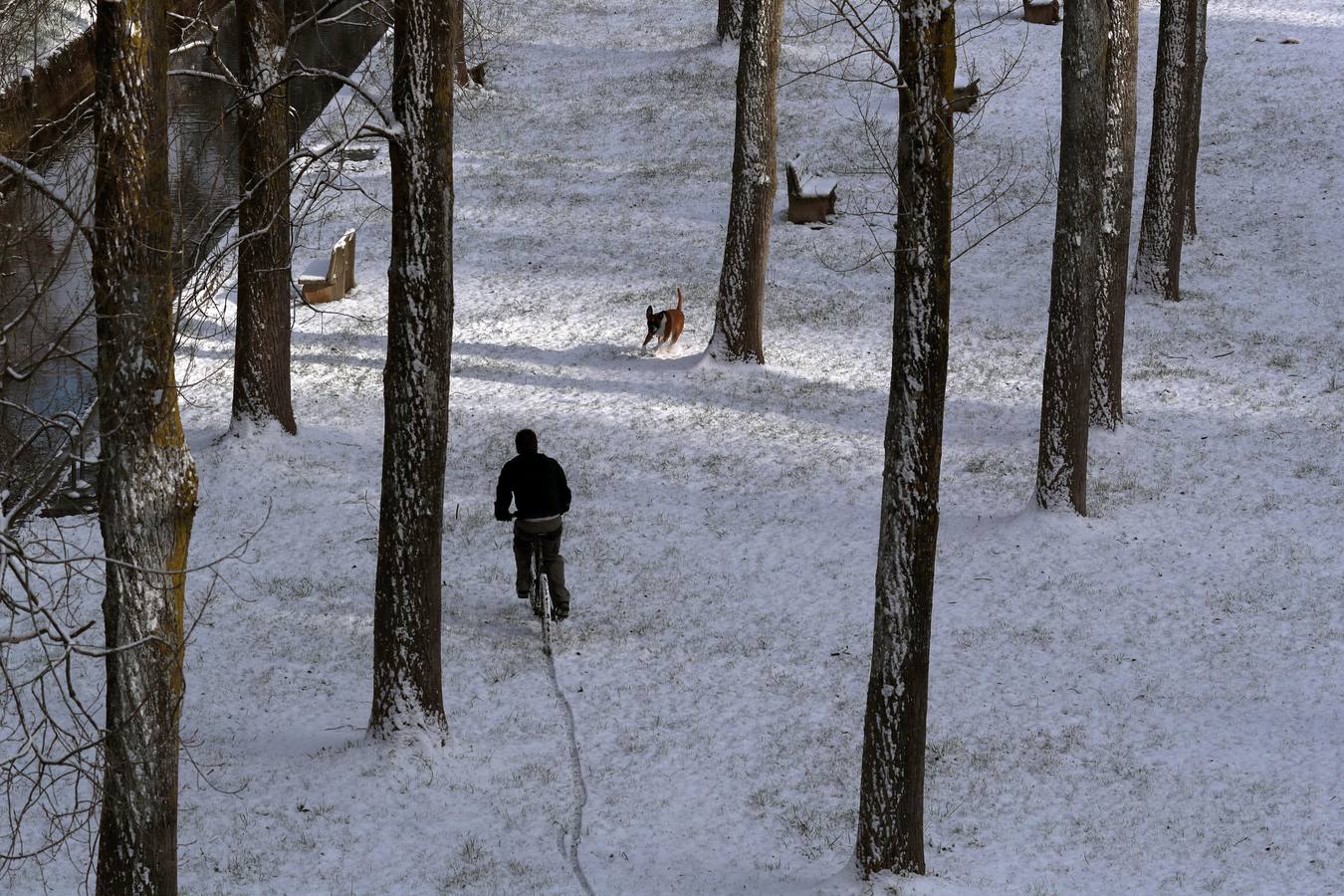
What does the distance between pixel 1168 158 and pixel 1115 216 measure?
16.6 ft

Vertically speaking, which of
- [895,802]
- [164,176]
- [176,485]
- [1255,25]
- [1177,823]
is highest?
[1255,25]

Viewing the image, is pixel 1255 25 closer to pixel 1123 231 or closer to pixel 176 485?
pixel 1123 231

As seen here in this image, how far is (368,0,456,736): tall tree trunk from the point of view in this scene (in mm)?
9523

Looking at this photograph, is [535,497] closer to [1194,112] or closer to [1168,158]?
[1168,158]

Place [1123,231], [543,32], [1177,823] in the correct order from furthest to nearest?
[543,32] < [1123,231] < [1177,823]

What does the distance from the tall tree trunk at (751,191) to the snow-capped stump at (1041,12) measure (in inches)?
658

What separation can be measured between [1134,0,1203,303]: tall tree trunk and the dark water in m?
10.9

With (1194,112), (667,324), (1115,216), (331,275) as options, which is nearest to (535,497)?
(667,324)

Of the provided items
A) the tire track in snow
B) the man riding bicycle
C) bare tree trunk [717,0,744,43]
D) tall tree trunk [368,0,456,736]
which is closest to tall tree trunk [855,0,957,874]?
the tire track in snow

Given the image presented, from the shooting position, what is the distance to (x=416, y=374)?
987cm

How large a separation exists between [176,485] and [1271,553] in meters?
10.6

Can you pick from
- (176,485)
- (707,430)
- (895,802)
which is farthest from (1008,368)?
(176,485)

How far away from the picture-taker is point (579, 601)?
12.8m

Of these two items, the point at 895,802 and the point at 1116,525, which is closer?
the point at 895,802
